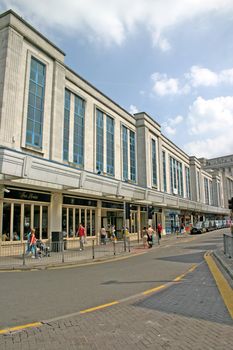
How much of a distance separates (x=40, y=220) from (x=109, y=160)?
13204mm

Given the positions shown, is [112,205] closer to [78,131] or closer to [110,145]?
[110,145]

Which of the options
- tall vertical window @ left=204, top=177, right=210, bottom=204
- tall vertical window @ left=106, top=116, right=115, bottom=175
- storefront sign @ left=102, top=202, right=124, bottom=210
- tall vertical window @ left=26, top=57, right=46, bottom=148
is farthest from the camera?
tall vertical window @ left=204, top=177, right=210, bottom=204

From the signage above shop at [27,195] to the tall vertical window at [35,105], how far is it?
3629 mm

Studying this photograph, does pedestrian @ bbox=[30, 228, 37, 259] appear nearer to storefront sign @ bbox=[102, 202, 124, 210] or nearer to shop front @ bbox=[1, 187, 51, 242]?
shop front @ bbox=[1, 187, 51, 242]

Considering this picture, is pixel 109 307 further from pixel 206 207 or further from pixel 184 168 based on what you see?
pixel 206 207

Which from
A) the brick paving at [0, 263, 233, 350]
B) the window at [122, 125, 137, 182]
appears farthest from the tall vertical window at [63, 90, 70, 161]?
the brick paving at [0, 263, 233, 350]

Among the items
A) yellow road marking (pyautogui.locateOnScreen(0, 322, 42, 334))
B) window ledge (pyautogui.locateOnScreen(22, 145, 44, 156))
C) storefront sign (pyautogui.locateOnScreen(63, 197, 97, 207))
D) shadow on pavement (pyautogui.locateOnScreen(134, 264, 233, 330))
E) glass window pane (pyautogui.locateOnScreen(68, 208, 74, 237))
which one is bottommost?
yellow road marking (pyautogui.locateOnScreen(0, 322, 42, 334))

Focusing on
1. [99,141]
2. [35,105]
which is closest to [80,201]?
[99,141]

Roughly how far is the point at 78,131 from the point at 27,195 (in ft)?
32.1

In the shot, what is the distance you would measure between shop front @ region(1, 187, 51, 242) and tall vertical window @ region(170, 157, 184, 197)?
34554 mm

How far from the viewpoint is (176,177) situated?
5669 cm

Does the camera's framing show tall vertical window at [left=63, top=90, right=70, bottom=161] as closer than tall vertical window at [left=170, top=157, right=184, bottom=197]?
Yes

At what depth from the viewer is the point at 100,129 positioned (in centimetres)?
3169

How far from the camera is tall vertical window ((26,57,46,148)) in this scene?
21.6 meters
